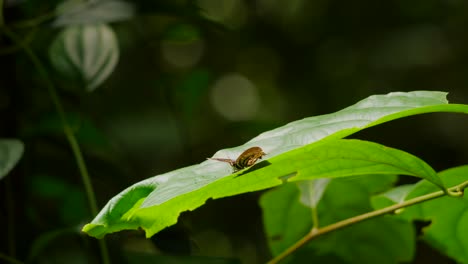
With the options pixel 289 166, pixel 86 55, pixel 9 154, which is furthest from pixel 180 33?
pixel 289 166

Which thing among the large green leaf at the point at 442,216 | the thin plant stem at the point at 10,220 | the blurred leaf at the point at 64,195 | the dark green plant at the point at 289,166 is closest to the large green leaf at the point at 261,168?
the dark green plant at the point at 289,166

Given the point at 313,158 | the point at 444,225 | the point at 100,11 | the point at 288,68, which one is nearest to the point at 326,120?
the point at 313,158

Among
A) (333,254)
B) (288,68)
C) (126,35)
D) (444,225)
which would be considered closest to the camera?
(444,225)

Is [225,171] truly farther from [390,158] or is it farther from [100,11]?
[100,11]

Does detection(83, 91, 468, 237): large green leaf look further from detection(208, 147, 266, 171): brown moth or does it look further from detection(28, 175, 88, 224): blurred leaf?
detection(28, 175, 88, 224): blurred leaf

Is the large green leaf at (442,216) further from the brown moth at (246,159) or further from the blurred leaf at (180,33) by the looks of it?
the blurred leaf at (180,33)

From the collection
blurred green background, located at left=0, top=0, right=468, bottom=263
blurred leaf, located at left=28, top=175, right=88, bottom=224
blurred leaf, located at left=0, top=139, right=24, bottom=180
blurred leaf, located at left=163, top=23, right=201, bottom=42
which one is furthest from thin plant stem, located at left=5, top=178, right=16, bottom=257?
blurred leaf, located at left=163, top=23, right=201, bottom=42
